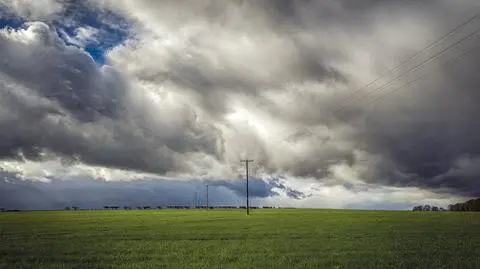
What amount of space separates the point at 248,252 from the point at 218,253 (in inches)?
79.4

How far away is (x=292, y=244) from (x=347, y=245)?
4.19m

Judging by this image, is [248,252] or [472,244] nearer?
[248,252]

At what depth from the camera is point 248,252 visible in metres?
32.7

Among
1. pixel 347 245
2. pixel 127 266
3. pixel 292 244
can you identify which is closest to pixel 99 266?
pixel 127 266

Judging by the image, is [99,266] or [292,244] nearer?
[99,266]

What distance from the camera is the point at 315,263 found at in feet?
89.1

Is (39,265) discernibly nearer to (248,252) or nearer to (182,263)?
(182,263)

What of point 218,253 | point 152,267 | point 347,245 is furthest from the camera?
point 347,245

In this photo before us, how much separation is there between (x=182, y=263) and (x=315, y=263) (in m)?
7.39

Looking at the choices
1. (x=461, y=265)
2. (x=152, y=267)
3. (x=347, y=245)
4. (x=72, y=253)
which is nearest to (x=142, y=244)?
(x=72, y=253)

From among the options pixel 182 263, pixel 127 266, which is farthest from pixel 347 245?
pixel 127 266

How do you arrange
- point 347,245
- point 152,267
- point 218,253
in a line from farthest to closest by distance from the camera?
point 347,245 < point 218,253 < point 152,267

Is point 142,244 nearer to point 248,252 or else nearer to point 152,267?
point 248,252

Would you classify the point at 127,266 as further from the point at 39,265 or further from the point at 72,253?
the point at 72,253
